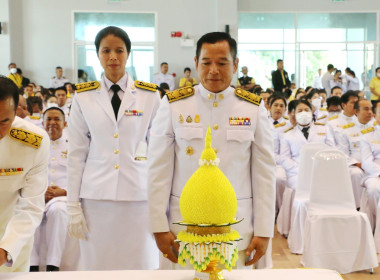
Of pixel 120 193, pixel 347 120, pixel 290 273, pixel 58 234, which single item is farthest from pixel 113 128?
pixel 347 120

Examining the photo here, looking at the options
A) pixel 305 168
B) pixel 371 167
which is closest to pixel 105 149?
pixel 305 168

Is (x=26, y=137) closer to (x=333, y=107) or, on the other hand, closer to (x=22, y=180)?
(x=22, y=180)

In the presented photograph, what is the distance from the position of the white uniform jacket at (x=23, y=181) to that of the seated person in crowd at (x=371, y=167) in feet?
10.3

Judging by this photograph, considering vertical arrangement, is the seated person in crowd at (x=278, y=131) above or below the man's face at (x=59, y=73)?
below

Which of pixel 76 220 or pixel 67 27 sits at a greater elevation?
pixel 67 27

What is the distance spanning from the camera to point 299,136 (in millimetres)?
5320

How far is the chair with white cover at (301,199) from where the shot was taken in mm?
4012

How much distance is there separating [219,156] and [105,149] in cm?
57

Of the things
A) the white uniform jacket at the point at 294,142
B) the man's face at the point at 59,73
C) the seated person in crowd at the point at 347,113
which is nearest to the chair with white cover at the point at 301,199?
the white uniform jacket at the point at 294,142

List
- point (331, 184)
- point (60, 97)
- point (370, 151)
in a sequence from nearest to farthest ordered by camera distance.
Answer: point (331, 184) → point (370, 151) → point (60, 97)

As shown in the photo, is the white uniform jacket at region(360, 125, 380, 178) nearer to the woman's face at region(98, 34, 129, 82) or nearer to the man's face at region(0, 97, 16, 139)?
the woman's face at region(98, 34, 129, 82)

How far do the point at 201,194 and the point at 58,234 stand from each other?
2.57 m

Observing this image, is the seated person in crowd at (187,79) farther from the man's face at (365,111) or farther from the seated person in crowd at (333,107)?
the man's face at (365,111)

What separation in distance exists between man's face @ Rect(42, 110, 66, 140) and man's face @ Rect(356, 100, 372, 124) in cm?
307
